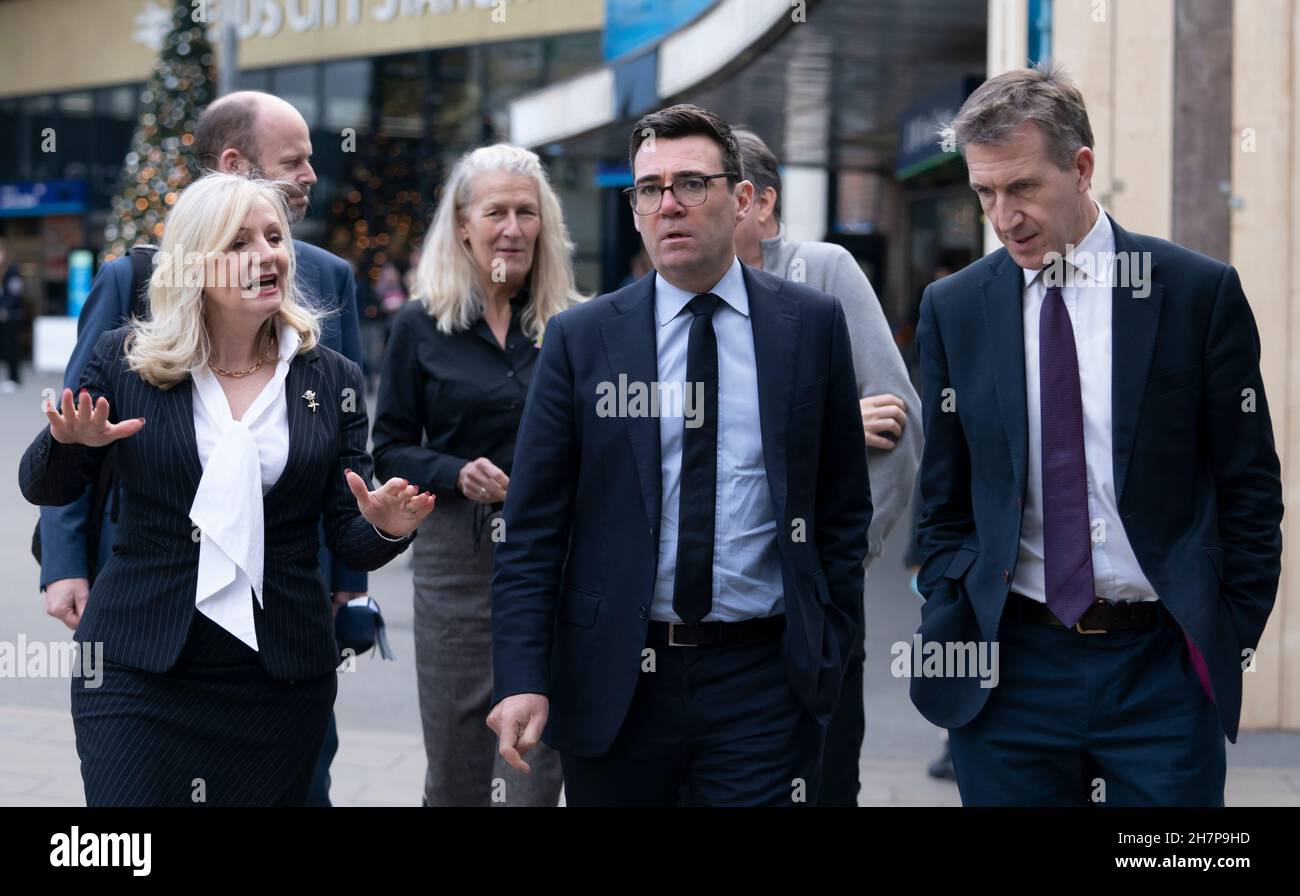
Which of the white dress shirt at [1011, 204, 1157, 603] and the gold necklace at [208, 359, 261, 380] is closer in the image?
the white dress shirt at [1011, 204, 1157, 603]

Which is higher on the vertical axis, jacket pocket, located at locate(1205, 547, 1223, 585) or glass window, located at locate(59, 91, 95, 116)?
glass window, located at locate(59, 91, 95, 116)

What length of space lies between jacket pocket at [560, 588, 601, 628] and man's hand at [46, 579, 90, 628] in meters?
1.37

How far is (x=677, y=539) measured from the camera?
326 centimetres

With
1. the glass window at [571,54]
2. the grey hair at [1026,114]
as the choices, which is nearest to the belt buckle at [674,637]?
the grey hair at [1026,114]

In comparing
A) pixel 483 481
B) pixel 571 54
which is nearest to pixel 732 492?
pixel 483 481

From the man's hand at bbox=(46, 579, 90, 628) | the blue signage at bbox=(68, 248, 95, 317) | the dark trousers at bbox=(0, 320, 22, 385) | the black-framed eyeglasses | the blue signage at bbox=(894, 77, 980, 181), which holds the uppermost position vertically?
the blue signage at bbox=(68, 248, 95, 317)

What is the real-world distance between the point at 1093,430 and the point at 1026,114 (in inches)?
25.9

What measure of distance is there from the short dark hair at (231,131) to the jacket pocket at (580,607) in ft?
5.99

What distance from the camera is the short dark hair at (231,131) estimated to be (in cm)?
446

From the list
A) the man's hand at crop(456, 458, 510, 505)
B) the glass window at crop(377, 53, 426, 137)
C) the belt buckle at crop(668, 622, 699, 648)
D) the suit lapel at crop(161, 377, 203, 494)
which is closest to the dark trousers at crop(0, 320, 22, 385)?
the glass window at crop(377, 53, 426, 137)

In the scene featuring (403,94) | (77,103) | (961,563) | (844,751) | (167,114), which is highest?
(77,103)

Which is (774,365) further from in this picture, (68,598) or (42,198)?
(42,198)

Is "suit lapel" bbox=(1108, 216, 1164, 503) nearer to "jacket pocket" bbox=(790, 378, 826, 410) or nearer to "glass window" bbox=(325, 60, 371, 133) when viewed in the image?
"jacket pocket" bbox=(790, 378, 826, 410)

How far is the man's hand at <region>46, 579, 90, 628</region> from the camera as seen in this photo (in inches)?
156
